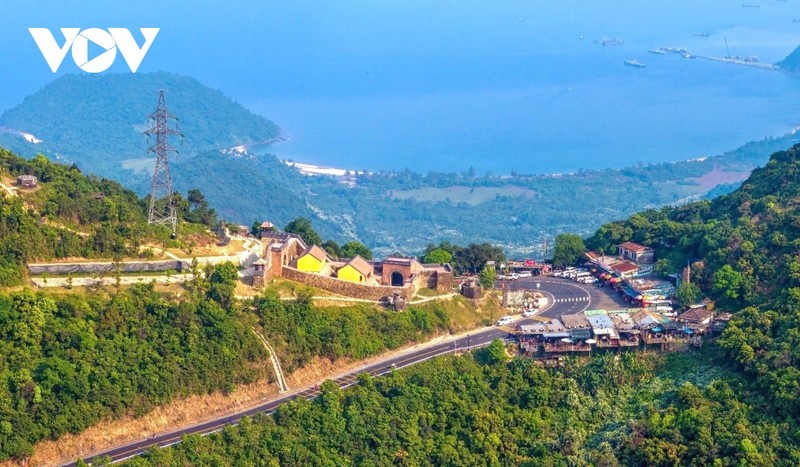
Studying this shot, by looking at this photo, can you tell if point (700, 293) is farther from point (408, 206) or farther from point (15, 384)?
point (408, 206)

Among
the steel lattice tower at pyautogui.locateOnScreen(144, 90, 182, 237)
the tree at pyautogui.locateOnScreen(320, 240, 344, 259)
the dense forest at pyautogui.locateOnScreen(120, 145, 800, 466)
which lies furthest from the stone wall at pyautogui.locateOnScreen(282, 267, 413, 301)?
the steel lattice tower at pyautogui.locateOnScreen(144, 90, 182, 237)

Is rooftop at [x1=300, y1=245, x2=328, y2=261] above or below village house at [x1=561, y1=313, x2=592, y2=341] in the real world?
above

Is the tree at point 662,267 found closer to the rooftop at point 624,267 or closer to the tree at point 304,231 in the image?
the rooftop at point 624,267

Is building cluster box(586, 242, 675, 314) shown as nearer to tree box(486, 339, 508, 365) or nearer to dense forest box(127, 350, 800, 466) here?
dense forest box(127, 350, 800, 466)

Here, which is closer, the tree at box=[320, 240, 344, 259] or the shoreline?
the tree at box=[320, 240, 344, 259]

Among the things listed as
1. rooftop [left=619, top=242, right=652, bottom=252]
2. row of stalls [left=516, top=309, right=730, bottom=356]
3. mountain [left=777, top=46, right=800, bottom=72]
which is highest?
mountain [left=777, top=46, right=800, bottom=72]

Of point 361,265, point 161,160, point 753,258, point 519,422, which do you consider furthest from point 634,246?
point 161,160

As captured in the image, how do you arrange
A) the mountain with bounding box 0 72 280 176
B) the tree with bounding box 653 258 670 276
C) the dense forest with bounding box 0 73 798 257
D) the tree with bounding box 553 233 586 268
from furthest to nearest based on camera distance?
1. the mountain with bounding box 0 72 280 176
2. the dense forest with bounding box 0 73 798 257
3. the tree with bounding box 553 233 586 268
4. the tree with bounding box 653 258 670 276
